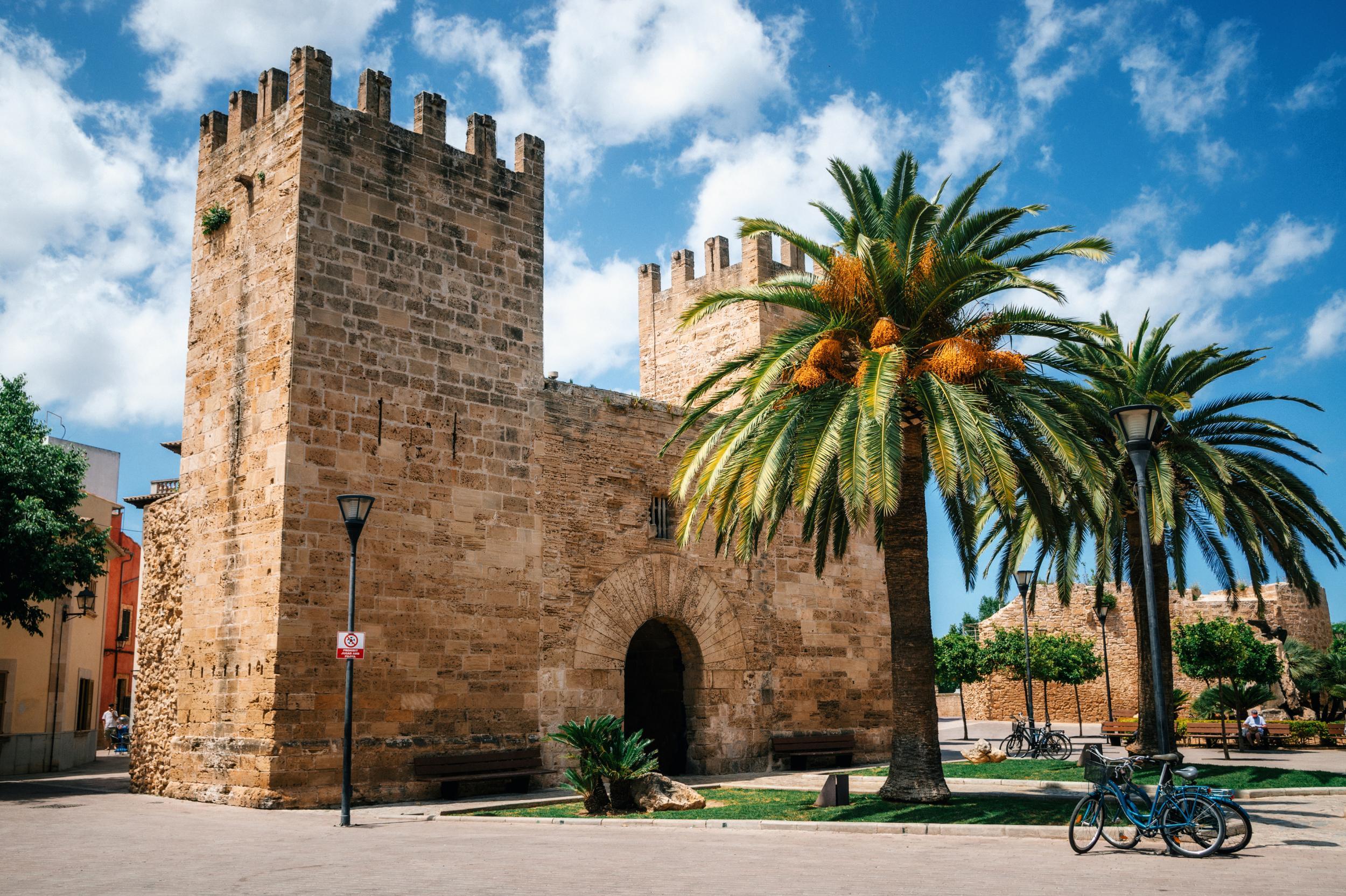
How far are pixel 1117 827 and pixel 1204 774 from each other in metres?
6.38

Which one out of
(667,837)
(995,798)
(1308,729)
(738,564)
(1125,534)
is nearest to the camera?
(667,837)

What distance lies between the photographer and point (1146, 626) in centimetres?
1630

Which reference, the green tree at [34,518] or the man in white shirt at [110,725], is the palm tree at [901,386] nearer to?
the green tree at [34,518]

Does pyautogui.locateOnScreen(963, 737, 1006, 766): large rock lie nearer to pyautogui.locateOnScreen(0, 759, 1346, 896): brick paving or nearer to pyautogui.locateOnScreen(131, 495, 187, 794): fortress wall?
pyautogui.locateOnScreen(0, 759, 1346, 896): brick paving

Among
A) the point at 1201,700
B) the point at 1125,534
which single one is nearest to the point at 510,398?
the point at 1125,534

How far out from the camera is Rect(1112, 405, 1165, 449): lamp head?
398 inches

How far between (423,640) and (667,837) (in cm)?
493

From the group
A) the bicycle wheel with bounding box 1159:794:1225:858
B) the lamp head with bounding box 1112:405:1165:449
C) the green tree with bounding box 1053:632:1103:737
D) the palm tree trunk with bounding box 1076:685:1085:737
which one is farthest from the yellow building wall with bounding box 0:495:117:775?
the palm tree trunk with bounding box 1076:685:1085:737

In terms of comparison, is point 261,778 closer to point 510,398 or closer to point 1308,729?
point 510,398

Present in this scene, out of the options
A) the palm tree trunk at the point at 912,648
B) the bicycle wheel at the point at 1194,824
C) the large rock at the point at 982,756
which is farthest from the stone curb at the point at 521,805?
the bicycle wheel at the point at 1194,824

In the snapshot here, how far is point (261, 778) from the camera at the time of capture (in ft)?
39.7

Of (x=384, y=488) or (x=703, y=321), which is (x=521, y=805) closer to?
(x=384, y=488)

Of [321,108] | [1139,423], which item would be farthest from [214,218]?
[1139,423]

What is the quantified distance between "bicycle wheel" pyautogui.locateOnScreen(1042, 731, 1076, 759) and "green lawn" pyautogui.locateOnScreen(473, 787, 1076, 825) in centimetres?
682
